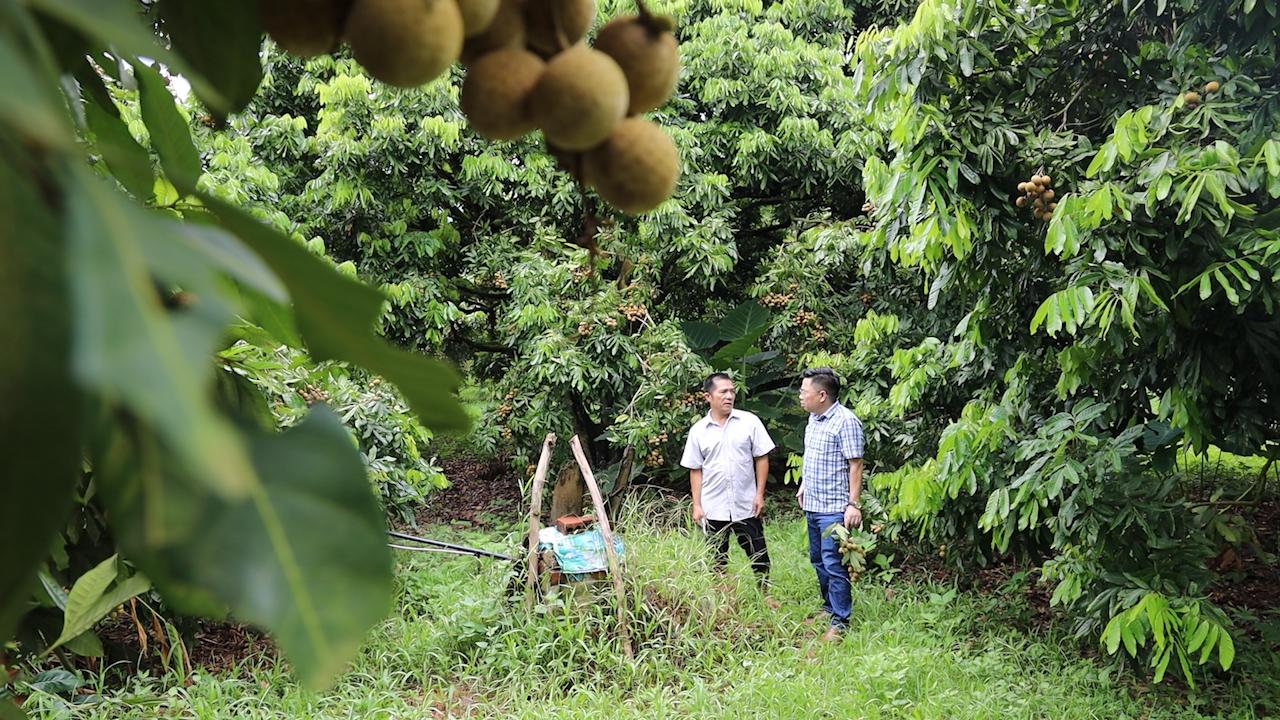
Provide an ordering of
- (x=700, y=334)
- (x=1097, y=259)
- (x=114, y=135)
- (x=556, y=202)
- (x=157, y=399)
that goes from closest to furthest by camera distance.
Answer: (x=157, y=399) → (x=114, y=135) → (x=1097, y=259) → (x=556, y=202) → (x=700, y=334)

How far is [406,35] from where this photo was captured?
0.38m

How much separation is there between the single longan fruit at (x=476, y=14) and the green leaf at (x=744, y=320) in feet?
17.6

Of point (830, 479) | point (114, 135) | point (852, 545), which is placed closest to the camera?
point (114, 135)

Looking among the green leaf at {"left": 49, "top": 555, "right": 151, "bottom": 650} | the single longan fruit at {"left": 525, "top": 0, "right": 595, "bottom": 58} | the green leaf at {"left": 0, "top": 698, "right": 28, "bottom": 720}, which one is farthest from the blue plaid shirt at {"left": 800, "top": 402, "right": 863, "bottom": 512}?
the single longan fruit at {"left": 525, "top": 0, "right": 595, "bottom": 58}

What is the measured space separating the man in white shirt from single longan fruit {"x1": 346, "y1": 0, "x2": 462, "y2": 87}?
389 cm

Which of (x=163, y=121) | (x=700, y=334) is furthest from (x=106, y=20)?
(x=700, y=334)

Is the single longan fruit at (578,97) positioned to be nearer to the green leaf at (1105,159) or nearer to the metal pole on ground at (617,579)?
the green leaf at (1105,159)

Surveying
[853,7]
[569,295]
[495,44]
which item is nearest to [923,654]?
[569,295]

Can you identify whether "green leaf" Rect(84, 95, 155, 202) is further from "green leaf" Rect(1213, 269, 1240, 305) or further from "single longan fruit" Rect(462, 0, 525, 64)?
"green leaf" Rect(1213, 269, 1240, 305)

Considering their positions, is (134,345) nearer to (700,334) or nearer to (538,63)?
(538,63)

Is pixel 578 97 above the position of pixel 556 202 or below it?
below

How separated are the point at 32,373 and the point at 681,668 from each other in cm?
348

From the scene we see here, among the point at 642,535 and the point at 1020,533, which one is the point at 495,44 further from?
the point at 642,535

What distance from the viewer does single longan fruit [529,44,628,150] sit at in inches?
16.7
